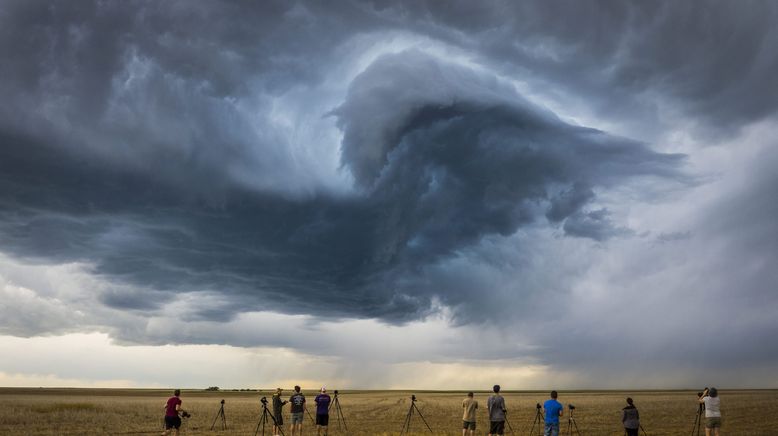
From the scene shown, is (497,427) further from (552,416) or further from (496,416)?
(552,416)

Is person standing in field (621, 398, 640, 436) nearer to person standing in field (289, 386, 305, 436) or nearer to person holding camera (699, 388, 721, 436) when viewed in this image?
person holding camera (699, 388, 721, 436)

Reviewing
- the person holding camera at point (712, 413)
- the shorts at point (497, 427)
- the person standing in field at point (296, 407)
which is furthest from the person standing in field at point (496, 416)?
the person standing in field at point (296, 407)

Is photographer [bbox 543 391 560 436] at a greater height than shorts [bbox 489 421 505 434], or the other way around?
photographer [bbox 543 391 560 436]

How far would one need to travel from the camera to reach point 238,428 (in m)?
A: 41.1

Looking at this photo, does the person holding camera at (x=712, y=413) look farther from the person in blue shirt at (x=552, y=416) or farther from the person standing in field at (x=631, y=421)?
the person in blue shirt at (x=552, y=416)

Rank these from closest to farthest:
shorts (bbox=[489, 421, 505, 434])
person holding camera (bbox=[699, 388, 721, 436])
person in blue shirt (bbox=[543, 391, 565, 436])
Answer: person in blue shirt (bbox=[543, 391, 565, 436]) < shorts (bbox=[489, 421, 505, 434]) < person holding camera (bbox=[699, 388, 721, 436])

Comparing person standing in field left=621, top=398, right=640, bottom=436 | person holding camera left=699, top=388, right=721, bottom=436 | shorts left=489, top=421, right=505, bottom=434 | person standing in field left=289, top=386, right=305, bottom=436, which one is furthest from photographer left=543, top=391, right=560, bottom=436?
person standing in field left=289, top=386, right=305, bottom=436

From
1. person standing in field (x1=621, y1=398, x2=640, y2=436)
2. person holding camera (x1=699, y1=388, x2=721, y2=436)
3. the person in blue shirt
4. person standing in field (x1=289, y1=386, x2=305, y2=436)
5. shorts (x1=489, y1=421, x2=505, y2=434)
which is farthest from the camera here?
person standing in field (x1=289, y1=386, x2=305, y2=436)

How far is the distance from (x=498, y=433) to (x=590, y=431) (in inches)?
636

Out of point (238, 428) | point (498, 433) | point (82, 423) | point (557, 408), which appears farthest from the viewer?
point (82, 423)

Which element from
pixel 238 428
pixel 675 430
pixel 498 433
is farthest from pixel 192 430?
pixel 675 430

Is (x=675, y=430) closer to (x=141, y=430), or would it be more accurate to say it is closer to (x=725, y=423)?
(x=725, y=423)

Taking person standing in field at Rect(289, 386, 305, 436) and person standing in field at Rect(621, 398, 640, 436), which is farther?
person standing in field at Rect(289, 386, 305, 436)

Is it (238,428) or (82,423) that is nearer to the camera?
(238,428)
